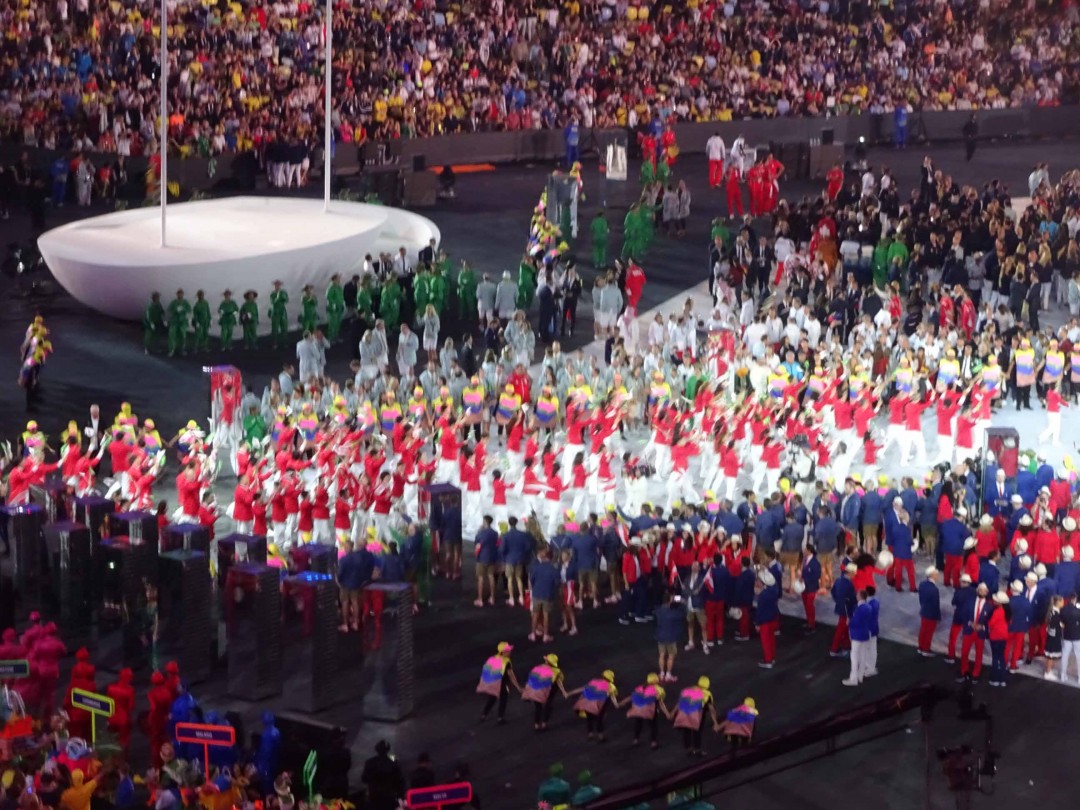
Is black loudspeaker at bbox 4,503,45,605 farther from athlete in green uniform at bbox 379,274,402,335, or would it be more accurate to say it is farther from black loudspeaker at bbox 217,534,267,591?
athlete in green uniform at bbox 379,274,402,335

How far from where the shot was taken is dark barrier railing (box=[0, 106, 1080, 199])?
3806 cm

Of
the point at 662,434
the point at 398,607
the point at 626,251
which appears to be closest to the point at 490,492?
the point at 662,434

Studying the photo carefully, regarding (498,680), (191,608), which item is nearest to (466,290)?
(191,608)

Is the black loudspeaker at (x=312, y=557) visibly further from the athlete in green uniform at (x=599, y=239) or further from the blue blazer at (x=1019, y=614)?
the athlete in green uniform at (x=599, y=239)

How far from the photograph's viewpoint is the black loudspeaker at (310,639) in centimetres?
1933

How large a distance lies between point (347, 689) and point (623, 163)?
23239mm

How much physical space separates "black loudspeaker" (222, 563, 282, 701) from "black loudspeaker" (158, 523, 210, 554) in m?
1.24

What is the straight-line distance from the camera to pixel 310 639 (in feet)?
63.6

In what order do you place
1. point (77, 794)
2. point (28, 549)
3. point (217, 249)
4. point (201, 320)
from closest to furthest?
1. point (77, 794)
2. point (28, 549)
3. point (201, 320)
4. point (217, 249)

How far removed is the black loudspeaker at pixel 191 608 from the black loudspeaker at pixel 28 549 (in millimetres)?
2259

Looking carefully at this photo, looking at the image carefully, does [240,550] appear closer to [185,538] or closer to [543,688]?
[185,538]

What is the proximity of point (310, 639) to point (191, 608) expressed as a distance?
60.7 inches

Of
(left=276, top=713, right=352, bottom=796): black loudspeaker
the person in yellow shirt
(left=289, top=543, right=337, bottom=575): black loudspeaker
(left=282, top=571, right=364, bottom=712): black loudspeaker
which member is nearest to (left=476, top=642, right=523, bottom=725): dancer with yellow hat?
(left=282, top=571, right=364, bottom=712): black loudspeaker

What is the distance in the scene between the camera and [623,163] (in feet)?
136
